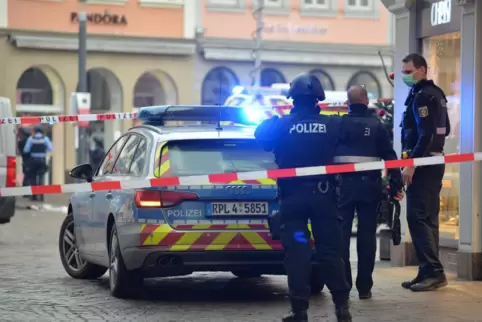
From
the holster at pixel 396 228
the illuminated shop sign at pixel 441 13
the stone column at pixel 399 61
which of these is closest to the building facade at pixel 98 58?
the stone column at pixel 399 61

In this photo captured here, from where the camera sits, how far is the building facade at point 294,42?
39.7m

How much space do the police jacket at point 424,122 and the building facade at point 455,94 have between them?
0.83 meters

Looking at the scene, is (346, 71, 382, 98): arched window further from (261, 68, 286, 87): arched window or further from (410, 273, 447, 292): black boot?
(410, 273, 447, 292): black boot

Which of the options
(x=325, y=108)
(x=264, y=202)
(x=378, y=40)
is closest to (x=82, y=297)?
(x=264, y=202)

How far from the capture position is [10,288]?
1159 centimetres

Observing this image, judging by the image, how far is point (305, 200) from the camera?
341 inches

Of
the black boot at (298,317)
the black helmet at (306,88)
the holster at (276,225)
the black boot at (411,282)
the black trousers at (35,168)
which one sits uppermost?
the black helmet at (306,88)

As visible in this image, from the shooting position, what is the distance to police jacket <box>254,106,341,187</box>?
8.71 meters

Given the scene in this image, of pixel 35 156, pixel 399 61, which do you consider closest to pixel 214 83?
pixel 35 156

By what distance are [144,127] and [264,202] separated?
172 centimetres

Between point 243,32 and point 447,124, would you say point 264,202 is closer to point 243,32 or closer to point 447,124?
point 447,124

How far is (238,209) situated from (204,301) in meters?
0.92

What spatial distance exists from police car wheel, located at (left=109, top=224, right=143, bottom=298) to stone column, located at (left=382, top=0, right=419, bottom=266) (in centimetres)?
372

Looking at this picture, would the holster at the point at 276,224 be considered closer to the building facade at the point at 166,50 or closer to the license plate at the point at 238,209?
the license plate at the point at 238,209
